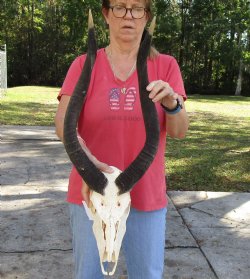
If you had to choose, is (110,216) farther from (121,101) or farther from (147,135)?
(121,101)

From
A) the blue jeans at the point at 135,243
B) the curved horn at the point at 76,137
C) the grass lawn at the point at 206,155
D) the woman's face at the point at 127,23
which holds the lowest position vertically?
the grass lawn at the point at 206,155

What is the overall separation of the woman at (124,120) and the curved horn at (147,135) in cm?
16

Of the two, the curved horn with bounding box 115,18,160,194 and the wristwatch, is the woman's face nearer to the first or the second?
the curved horn with bounding box 115,18,160,194

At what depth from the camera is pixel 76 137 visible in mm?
1712

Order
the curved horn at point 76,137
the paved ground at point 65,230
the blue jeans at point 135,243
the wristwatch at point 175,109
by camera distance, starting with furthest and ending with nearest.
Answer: the paved ground at point 65,230, the blue jeans at point 135,243, the wristwatch at point 175,109, the curved horn at point 76,137

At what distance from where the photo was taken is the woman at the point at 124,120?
2.03 meters

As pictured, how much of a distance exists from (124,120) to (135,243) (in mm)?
629

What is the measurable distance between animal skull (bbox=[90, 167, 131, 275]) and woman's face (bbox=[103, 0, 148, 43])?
64cm

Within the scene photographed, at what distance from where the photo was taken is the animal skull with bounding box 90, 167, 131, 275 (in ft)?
5.83

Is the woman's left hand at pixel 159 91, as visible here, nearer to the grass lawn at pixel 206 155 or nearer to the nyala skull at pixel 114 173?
the nyala skull at pixel 114 173

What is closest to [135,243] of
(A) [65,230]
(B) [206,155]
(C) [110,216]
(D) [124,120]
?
(C) [110,216]

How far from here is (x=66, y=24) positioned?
129 ft

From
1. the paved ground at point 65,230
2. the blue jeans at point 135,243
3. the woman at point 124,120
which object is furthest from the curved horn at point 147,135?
the paved ground at point 65,230

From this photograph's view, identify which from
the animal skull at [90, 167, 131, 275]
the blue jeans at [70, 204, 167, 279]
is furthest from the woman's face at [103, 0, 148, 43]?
the blue jeans at [70, 204, 167, 279]
